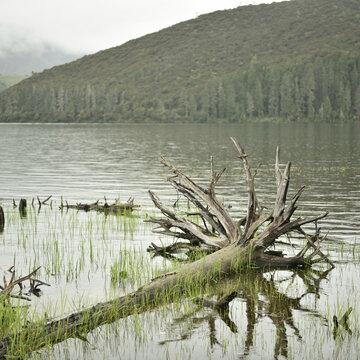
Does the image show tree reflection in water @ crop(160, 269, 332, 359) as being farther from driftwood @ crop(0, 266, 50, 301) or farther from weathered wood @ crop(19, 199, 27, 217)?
weathered wood @ crop(19, 199, 27, 217)

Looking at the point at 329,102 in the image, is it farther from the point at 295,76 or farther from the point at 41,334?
the point at 41,334

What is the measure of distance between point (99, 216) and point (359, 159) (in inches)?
1286

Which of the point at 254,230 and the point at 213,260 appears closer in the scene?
the point at 213,260

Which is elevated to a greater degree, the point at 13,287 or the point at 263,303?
the point at 13,287

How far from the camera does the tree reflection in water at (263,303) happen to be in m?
8.29

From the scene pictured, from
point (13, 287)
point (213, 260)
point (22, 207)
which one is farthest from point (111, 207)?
point (13, 287)

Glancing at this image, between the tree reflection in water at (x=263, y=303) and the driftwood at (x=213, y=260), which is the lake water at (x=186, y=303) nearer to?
the tree reflection in water at (x=263, y=303)

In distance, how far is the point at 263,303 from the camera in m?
9.84

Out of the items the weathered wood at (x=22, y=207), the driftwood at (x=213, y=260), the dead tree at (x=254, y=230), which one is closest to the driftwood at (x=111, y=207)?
the weathered wood at (x=22, y=207)

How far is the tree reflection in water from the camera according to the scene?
27.2 feet

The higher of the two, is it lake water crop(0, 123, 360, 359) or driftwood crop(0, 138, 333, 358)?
driftwood crop(0, 138, 333, 358)

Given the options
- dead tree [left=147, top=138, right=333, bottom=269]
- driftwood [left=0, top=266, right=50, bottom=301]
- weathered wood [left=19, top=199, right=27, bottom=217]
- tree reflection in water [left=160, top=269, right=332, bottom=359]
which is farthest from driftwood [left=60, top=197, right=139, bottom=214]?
driftwood [left=0, top=266, right=50, bottom=301]

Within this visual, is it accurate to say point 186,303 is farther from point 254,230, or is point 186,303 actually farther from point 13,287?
point 13,287

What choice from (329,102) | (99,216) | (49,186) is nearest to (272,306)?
(99,216)
